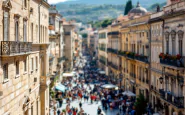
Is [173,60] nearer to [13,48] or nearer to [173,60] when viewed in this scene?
[173,60]

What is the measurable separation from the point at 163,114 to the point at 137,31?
15.9 metres

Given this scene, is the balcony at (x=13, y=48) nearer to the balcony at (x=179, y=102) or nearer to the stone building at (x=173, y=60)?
the stone building at (x=173, y=60)

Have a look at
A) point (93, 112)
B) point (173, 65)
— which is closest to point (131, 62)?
point (93, 112)

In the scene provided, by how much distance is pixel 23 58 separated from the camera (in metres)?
20.7

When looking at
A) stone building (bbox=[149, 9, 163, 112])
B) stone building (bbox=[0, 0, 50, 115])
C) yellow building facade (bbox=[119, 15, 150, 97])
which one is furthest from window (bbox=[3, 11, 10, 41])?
yellow building facade (bbox=[119, 15, 150, 97])

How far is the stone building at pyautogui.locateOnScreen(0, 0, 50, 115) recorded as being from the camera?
16484 millimetres

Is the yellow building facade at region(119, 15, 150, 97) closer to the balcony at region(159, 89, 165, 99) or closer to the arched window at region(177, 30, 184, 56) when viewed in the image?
the balcony at region(159, 89, 165, 99)

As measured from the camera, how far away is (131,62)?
5106cm

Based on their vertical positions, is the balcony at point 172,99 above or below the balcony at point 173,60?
below

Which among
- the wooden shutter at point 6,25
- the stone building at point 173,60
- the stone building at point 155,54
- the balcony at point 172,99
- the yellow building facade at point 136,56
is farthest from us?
the yellow building facade at point 136,56

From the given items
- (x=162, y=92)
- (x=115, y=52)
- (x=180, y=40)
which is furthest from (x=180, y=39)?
(x=115, y=52)

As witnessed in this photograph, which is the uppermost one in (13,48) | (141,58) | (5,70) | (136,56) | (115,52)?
(13,48)

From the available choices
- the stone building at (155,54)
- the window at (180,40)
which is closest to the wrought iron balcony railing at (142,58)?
the stone building at (155,54)

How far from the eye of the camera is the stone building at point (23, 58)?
54.1 ft
